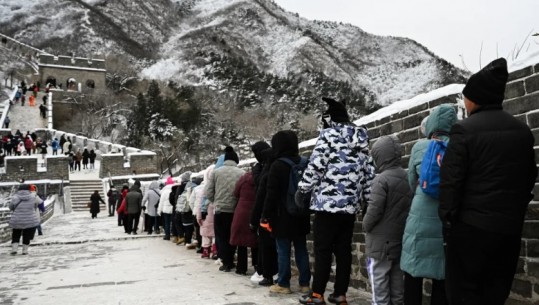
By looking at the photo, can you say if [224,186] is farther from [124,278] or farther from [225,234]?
[124,278]

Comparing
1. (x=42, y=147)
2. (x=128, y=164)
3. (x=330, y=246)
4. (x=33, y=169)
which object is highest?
(x=42, y=147)

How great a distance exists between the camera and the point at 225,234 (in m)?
6.67

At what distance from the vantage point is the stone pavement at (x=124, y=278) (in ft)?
16.2

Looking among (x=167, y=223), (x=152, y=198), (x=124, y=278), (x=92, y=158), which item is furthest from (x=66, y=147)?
(x=124, y=278)

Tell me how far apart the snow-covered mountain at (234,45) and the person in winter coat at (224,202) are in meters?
47.6

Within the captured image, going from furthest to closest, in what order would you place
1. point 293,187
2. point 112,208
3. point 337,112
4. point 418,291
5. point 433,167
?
point 112,208, point 293,187, point 337,112, point 418,291, point 433,167

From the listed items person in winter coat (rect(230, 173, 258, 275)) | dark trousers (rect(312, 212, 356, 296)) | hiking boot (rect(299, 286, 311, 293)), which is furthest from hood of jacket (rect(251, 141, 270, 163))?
dark trousers (rect(312, 212, 356, 296))

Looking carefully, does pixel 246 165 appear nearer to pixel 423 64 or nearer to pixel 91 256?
pixel 91 256

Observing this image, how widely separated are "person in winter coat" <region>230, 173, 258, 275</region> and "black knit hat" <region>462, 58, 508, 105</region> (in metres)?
3.81

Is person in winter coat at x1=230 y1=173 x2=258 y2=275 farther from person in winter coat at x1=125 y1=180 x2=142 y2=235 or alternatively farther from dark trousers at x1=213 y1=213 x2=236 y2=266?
person in winter coat at x1=125 y1=180 x2=142 y2=235

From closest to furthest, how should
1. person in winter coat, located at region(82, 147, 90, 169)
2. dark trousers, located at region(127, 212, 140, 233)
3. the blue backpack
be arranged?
the blue backpack < dark trousers, located at region(127, 212, 140, 233) < person in winter coat, located at region(82, 147, 90, 169)

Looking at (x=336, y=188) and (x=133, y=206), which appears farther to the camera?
(x=133, y=206)

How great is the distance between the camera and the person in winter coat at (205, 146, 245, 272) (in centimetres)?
662

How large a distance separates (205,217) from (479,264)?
5649 mm
